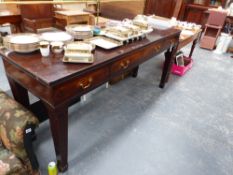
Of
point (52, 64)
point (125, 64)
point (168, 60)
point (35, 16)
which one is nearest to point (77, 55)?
point (52, 64)

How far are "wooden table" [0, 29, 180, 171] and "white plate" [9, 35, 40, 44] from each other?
2.8 inches

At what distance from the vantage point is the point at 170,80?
2656mm

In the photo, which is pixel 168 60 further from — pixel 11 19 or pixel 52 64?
pixel 11 19

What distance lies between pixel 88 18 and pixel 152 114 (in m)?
1.97

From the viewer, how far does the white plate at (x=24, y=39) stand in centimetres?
106

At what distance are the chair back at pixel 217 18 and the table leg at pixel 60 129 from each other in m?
4.12

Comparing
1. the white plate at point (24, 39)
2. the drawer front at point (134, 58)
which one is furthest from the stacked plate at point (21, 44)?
the drawer front at point (134, 58)

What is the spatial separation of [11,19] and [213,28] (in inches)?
157

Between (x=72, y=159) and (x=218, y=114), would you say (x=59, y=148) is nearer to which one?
(x=72, y=159)

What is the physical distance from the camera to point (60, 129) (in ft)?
3.49

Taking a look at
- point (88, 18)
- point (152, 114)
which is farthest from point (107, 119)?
point (88, 18)

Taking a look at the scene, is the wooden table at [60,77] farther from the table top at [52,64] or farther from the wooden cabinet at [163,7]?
the wooden cabinet at [163,7]

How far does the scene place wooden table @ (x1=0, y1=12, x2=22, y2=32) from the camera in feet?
8.30

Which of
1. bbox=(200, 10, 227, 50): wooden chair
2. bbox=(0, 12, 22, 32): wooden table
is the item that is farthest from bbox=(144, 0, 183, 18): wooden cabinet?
bbox=(0, 12, 22, 32): wooden table
